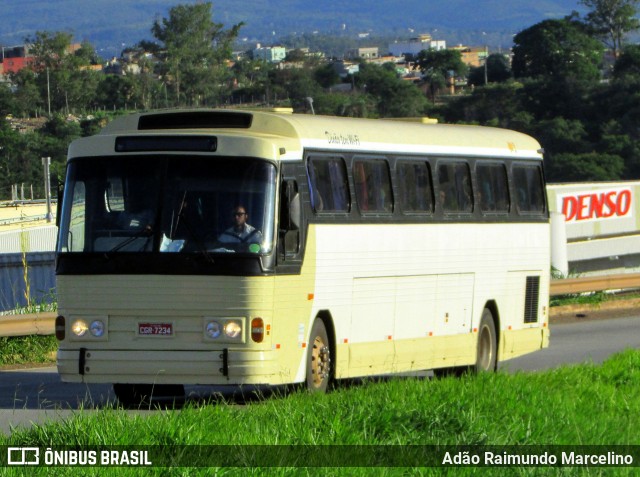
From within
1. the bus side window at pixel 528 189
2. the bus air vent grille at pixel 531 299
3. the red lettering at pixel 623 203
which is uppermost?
the bus side window at pixel 528 189

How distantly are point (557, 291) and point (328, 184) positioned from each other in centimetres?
1291

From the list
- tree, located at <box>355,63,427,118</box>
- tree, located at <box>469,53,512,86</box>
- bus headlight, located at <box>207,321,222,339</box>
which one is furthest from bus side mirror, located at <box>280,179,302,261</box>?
tree, located at <box>469,53,512,86</box>

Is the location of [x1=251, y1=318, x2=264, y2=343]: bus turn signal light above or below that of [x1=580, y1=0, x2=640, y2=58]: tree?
above

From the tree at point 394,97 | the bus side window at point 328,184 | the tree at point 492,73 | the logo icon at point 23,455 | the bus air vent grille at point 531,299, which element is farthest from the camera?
the tree at point 492,73

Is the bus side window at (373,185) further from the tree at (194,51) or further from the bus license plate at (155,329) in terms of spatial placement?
the tree at (194,51)

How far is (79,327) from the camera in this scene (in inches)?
532

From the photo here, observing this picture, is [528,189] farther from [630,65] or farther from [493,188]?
[630,65]

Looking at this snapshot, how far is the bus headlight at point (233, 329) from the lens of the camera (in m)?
13.2

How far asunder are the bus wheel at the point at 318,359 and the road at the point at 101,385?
94cm

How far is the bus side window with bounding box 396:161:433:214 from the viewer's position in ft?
52.5

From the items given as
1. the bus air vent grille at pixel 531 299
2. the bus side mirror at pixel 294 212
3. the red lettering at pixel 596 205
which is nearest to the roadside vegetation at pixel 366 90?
the red lettering at pixel 596 205

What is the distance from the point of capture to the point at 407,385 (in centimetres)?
1273

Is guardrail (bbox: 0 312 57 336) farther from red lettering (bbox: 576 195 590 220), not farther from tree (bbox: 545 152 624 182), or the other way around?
tree (bbox: 545 152 624 182)

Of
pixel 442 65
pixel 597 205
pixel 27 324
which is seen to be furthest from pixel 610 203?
pixel 442 65
